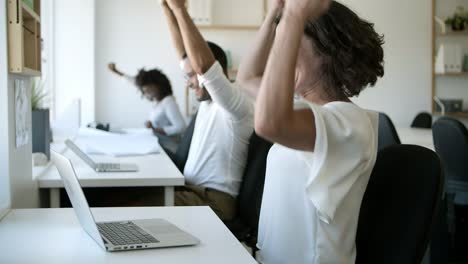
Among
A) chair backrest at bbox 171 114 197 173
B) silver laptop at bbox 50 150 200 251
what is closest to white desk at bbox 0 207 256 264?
silver laptop at bbox 50 150 200 251

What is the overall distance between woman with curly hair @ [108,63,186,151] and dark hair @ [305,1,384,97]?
3.69 m

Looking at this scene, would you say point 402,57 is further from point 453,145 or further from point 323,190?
point 323,190

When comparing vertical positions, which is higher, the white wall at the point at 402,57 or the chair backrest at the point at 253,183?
the white wall at the point at 402,57

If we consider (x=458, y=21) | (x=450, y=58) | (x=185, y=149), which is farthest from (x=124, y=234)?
(x=458, y=21)

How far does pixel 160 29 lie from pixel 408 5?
2.99 m

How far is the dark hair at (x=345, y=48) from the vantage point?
1316 mm

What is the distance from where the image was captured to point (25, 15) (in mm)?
1729

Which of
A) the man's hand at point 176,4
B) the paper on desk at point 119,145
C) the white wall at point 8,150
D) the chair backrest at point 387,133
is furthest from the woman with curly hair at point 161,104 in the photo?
the white wall at point 8,150

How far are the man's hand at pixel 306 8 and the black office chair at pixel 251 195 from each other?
1061mm

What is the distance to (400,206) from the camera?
48.0 inches

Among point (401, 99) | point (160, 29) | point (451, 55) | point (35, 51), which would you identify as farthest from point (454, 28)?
point (35, 51)

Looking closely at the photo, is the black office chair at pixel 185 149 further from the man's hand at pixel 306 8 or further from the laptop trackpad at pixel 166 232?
the man's hand at pixel 306 8

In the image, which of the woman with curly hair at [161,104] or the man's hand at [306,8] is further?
the woman with curly hair at [161,104]

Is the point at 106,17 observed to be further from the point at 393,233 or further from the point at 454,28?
the point at 393,233
